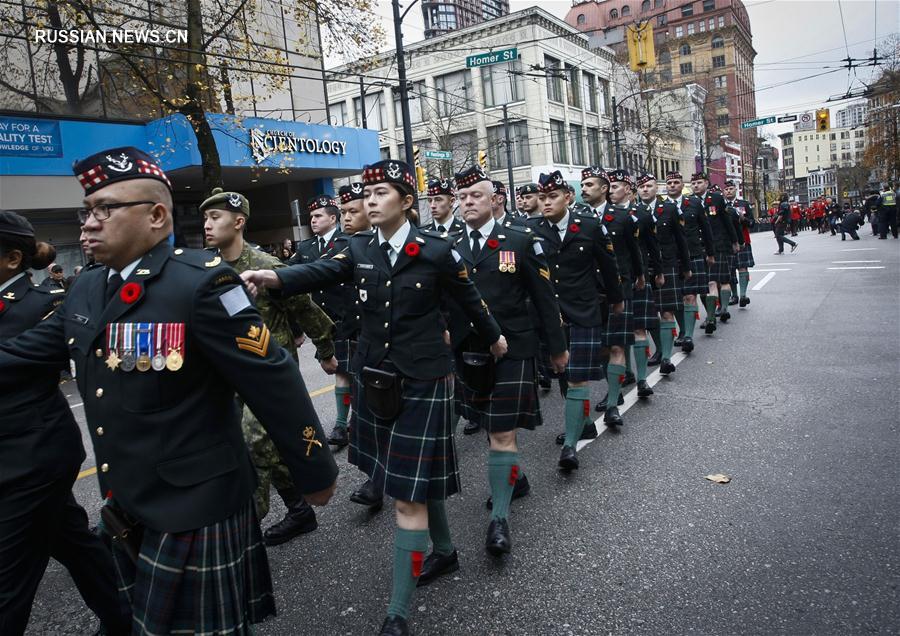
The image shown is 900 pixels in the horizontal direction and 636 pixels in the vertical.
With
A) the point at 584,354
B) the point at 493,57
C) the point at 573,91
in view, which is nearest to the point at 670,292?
the point at 584,354

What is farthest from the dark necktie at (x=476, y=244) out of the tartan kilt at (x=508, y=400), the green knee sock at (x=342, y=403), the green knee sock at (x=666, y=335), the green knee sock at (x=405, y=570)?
the green knee sock at (x=666, y=335)

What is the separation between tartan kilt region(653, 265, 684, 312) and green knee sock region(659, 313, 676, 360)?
0.66 ft

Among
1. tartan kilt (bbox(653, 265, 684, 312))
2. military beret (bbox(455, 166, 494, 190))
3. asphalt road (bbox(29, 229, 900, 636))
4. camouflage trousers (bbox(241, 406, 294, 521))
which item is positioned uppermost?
military beret (bbox(455, 166, 494, 190))

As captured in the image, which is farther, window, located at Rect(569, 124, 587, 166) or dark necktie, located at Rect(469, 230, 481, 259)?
window, located at Rect(569, 124, 587, 166)

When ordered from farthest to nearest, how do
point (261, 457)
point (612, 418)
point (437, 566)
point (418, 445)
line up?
point (612, 418)
point (261, 457)
point (437, 566)
point (418, 445)

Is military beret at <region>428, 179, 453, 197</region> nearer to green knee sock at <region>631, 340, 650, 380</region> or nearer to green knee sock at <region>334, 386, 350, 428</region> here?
green knee sock at <region>334, 386, 350, 428</region>

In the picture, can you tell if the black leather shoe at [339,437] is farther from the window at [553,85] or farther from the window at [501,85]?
the window at [553,85]

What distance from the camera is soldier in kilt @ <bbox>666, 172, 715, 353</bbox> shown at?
9.24 m

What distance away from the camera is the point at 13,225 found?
2775mm

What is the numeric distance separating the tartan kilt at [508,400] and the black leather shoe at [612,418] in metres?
1.86

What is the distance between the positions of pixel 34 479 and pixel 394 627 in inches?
61.7

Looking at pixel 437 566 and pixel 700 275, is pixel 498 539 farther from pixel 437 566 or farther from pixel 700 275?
pixel 700 275

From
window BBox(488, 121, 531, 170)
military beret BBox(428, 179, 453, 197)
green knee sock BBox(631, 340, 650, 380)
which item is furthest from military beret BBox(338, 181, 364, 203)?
window BBox(488, 121, 531, 170)

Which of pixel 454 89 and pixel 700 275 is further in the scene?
pixel 454 89
